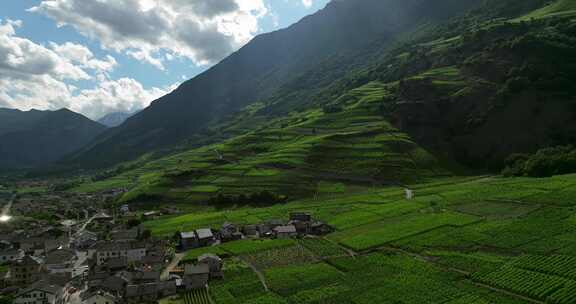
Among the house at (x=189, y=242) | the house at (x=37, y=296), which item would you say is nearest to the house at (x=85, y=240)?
the house at (x=189, y=242)

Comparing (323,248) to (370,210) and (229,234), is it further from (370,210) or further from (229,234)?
(370,210)

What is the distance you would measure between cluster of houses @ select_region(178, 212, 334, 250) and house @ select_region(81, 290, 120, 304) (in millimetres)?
19701

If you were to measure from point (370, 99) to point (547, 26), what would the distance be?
266 ft

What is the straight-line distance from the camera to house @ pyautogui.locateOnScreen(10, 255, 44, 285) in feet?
207

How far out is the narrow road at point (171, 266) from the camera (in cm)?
5794

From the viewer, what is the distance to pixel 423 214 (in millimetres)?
70875

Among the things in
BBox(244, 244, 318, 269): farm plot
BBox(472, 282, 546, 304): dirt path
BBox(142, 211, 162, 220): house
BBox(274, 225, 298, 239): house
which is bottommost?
BBox(472, 282, 546, 304): dirt path

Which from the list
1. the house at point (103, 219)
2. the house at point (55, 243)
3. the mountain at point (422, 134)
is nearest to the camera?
the house at point (55, 243)

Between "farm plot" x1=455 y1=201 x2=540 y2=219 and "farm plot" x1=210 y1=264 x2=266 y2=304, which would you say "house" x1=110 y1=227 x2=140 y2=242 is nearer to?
"farm plot" x1=210 y1=264 x2=266 y2=304

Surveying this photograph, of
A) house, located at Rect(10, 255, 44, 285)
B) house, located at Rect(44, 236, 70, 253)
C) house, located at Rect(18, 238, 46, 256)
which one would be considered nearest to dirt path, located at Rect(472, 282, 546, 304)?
house, located at Rect(10, 255, 44, 285)

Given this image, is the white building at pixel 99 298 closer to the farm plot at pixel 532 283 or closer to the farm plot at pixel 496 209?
the farm plot at pixel 532 283

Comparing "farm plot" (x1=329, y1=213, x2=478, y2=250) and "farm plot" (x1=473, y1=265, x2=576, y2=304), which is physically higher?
"farm plot" (x1=329, y1=213, x2=478, y2=250)

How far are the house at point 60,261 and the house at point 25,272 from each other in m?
1.95

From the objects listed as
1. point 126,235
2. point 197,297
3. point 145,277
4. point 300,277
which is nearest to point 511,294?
point 300,277
